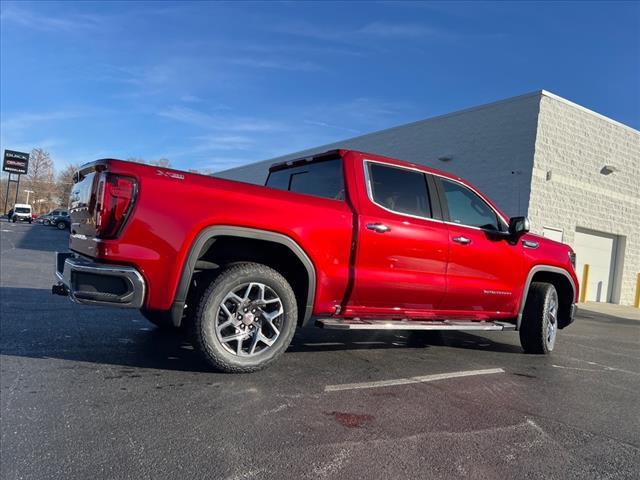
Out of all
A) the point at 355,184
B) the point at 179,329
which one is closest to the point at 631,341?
the point at 355,184

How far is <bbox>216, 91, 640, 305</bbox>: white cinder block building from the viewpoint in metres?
15.6

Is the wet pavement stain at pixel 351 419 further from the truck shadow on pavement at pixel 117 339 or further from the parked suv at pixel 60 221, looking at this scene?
the parked suv at pixel 60 221

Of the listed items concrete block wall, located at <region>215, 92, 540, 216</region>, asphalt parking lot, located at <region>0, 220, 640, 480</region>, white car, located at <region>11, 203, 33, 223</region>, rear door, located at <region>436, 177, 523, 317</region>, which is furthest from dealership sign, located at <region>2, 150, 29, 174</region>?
rear door, located at <region>436, 177, 523, 317</region>

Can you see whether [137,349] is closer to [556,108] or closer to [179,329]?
[179,329]

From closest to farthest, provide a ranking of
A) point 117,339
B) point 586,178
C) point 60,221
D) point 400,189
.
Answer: point 400,189 → point 117,339 → point 586,178 → point 60,221

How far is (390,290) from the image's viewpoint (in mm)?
4715

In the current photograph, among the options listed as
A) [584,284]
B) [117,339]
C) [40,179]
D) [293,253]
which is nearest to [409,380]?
[293,253]

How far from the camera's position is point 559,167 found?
16047mm

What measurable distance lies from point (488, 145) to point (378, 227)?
1350cm

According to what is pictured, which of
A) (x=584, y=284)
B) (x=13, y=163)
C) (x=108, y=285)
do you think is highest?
(x=13, y=163)

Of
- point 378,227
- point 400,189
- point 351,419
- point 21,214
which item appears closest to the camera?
point 351,419

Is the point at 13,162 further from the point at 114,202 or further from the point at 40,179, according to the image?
the point at 114,202

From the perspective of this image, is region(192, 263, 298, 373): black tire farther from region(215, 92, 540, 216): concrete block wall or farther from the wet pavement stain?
region(215, 92, 540, 216): concrete block wall

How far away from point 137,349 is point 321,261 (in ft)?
6.76
